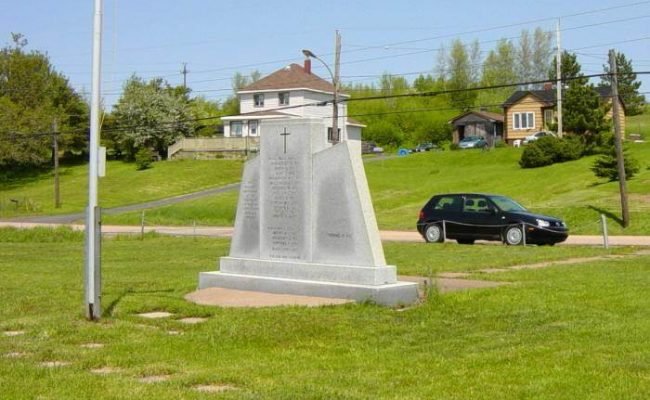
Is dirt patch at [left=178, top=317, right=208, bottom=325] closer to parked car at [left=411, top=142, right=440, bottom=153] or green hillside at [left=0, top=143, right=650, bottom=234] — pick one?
green hillside at [left=0, top=143, right=650, bottom=234]

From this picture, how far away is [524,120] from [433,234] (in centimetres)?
5679

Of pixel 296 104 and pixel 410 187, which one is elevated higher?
pixel 296 104

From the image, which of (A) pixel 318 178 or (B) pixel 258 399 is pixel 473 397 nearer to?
(B) pixel 258 399

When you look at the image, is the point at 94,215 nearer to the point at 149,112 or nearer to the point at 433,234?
the point at 433,234

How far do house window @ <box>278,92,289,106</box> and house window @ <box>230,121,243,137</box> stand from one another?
A: 4634 mm

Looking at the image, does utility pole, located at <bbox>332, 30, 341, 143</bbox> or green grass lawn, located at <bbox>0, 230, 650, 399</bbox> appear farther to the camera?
utility pole, located at <bbox>332, 30, 341, 143</bbox>

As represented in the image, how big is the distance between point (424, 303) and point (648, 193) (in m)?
Answer: 33.7

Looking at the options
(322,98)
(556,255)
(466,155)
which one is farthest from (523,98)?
(556,255)

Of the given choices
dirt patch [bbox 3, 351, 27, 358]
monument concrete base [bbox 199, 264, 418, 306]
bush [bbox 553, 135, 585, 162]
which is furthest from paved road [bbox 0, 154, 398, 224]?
dirt patch [bbox 3, 351, 27, 358]

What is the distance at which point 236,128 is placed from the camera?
300 feet

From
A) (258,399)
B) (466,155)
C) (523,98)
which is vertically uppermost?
(523,98)

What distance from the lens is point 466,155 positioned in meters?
72.7

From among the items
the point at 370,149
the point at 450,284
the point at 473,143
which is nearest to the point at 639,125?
the point at 473,143

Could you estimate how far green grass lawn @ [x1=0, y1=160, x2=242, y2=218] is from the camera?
212ft
